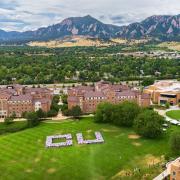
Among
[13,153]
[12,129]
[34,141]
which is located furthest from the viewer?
[12,129]

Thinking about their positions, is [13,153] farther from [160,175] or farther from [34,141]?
[160,175]

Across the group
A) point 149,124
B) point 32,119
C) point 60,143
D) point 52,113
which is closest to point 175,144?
point 149,124

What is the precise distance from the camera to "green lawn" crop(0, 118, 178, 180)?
6119 cm

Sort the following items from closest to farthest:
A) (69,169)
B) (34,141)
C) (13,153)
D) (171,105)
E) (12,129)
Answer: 1. (69,169)
2. (13,153)
3. (34,141)
4. (12,129)
5. (171,105)

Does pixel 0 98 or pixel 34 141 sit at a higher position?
pixel 0 98

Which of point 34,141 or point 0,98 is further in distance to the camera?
point 0,98

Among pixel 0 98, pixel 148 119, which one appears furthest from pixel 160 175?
pixel 0 98

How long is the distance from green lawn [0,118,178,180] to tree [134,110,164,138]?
231 centimetres

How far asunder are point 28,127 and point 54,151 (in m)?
20.3

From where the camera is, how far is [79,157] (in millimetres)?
68250

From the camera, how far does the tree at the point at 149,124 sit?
255 feet

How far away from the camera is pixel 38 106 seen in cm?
9850

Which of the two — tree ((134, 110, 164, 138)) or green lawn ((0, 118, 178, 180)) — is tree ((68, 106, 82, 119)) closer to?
green lawn ((0, 118, 178, 180))

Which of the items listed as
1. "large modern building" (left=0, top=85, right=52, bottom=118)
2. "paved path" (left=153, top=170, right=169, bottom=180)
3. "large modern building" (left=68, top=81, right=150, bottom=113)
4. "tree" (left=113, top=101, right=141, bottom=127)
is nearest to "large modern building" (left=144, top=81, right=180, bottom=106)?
"large modern building" (left=68, top=81, right=150, bottom=113)
